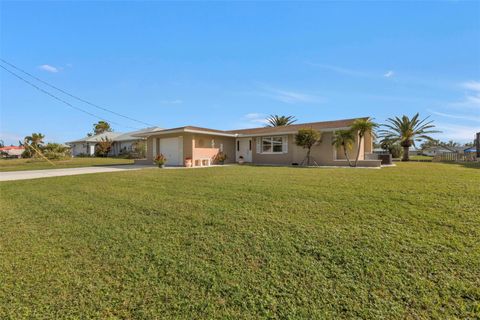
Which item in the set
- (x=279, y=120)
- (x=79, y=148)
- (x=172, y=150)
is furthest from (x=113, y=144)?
(x=279, y=120)

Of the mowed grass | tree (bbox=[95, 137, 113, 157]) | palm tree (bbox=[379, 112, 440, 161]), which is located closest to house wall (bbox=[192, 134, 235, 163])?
the mowed grass

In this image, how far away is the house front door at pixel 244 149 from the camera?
2042cm

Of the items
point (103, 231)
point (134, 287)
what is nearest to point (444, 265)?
point (134, 287)

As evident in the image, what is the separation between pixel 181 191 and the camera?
6859 millimetres

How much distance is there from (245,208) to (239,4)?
9375 mm

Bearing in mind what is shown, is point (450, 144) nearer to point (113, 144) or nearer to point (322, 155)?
point (322, 155)

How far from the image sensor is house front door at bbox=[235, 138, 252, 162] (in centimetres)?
2042

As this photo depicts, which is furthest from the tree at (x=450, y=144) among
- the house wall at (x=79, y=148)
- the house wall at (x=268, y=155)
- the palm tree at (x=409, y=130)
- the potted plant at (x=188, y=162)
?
the house wall at (x=79, y=148)

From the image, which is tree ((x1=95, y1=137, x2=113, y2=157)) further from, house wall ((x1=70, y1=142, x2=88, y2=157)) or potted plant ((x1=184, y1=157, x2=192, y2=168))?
potted plant ((x1=184, y1=157, x2=192, y2=168))

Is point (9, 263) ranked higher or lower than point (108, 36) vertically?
lower

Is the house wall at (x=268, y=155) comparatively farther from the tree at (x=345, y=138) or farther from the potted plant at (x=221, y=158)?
the tree at (x=345, y=138)

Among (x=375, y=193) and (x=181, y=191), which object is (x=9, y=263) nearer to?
(x=181, y=191)

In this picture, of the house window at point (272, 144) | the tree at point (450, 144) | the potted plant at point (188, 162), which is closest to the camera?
the potted plant at point (188, 162)

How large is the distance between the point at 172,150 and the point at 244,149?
6.31m
